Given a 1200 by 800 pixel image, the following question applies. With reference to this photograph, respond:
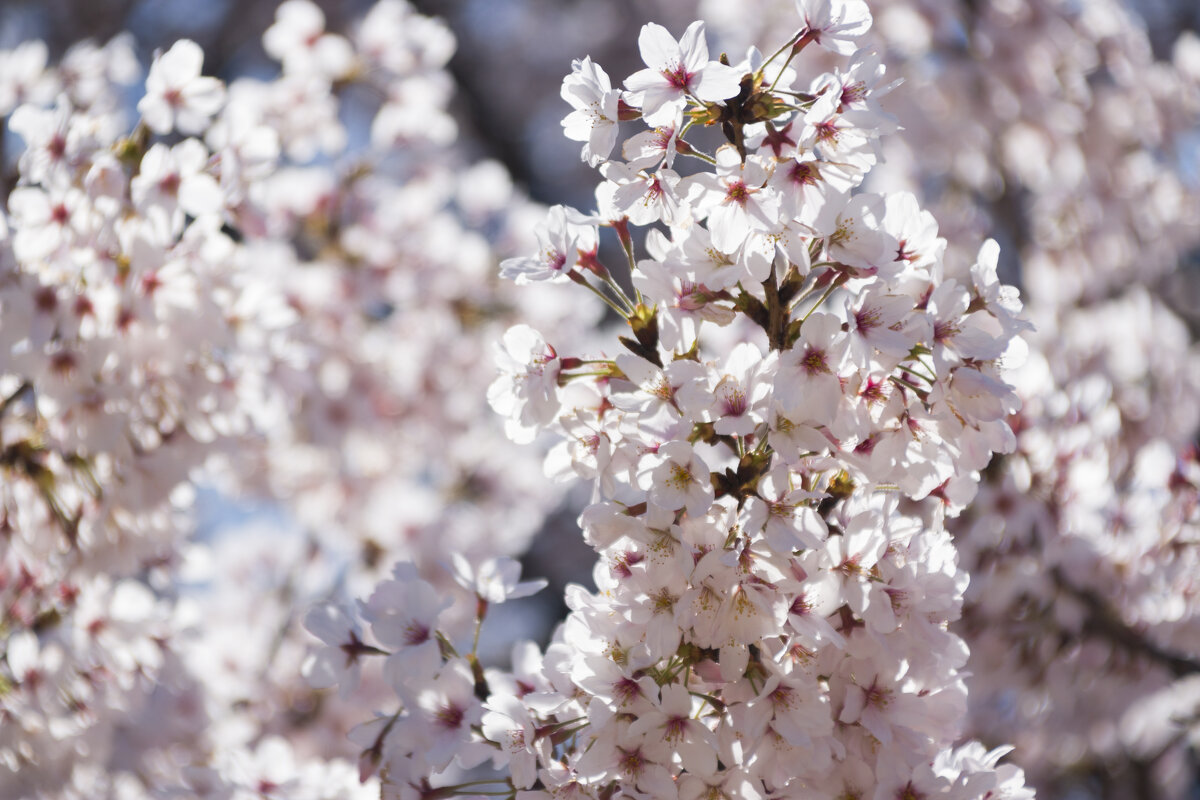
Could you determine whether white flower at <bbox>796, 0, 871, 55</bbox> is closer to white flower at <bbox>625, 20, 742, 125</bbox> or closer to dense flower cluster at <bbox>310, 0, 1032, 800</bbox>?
dense flower cluster at <bbox>310, 0, 1032, 800</bbox>

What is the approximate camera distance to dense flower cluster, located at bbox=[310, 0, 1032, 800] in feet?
4.12

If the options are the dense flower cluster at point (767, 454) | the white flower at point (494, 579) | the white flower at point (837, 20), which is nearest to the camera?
the dense flower cluster at point (767, 454)

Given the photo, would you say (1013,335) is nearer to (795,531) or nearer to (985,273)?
(985,273)

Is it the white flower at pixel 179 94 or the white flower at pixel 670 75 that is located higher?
the white flower at pixel 670 75

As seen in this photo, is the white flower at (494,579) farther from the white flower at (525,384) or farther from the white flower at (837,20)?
the white flower at (837,20)

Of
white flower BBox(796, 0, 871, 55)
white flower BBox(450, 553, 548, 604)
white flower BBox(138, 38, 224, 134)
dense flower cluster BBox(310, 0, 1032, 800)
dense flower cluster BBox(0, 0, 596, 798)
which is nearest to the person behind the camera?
dense flower cluster BBox(310, 0, 1032, 800)

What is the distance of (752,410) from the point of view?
1276 mm

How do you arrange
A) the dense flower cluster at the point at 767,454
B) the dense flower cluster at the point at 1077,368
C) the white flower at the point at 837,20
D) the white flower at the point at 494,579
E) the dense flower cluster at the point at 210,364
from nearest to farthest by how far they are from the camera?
the dense flower cluster at the point at 767,454 → the white flower at the point at 837,20 → the white flower at the point at 494,579 → the dense flower cluster at the point at 210,364 → the dense flower cluster at the point at 1077,368

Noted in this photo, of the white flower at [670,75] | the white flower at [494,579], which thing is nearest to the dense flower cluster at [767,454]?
the white flower at [670,75]

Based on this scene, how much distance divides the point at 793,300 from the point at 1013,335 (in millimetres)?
301

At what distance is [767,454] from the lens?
1.35m

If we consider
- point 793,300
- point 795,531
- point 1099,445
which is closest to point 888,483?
point 795,531

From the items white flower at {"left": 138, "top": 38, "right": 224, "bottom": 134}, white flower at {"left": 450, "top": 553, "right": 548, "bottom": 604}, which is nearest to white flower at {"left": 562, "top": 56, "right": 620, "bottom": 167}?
white flower at {"left": 450, "top": 553, "right": 548, "bottom": 604}

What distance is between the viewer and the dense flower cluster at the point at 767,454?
126 centimetres
